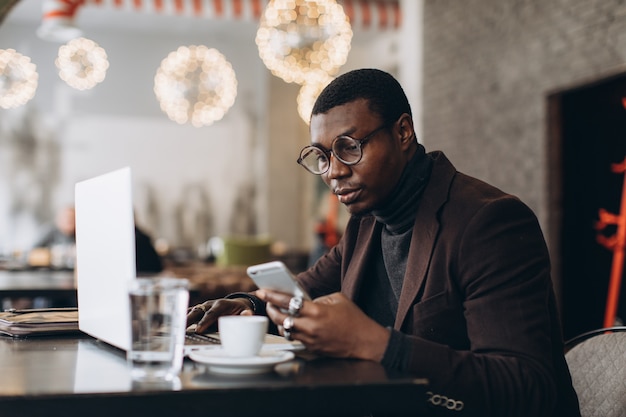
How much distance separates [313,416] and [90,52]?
7565 millimetres

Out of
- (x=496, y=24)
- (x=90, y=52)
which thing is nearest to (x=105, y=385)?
(x=496, y=24)

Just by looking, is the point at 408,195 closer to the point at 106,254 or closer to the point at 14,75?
the point at 106,254

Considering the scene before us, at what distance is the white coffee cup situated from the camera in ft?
3.87

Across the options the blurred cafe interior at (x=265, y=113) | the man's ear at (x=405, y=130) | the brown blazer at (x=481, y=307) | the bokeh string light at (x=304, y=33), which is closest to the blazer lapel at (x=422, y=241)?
the brown blazer at (x=481, y=307)

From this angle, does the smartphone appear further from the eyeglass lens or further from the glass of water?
the eyeglass lens

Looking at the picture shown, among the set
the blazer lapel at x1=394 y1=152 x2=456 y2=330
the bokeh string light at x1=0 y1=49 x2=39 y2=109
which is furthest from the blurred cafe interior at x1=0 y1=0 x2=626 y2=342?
the blazer lapel at x1=394 y1=152 x2=456 y2=330

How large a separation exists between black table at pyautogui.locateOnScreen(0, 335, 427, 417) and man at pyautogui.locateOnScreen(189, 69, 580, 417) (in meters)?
0.10

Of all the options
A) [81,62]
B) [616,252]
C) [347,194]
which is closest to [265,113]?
[81,62]

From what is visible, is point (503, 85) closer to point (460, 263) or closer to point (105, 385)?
point (460, 263)

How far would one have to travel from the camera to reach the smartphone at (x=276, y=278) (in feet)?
3.89

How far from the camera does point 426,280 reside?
4.95 feet

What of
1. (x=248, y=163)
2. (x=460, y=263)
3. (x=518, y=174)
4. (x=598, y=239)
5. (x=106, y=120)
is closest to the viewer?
(x=460, y=263)

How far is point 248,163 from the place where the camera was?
34.2 feet

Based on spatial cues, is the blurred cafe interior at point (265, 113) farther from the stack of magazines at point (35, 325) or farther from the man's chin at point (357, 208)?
the man's chin at point (357, 208)
